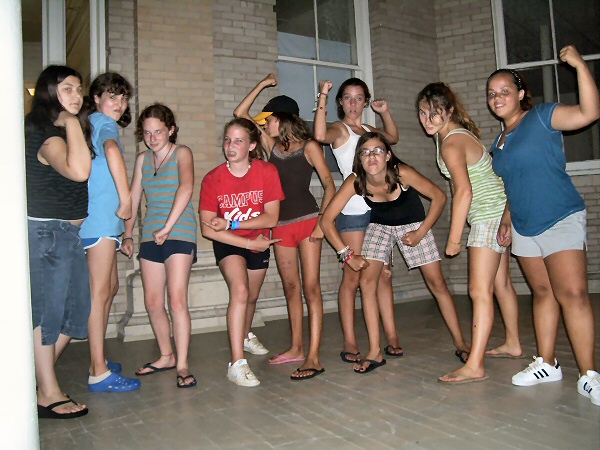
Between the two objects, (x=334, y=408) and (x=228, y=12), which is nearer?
(x=334, y=408)

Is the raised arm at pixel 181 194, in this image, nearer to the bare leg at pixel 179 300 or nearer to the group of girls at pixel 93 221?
the group of girls at pixel 93 221

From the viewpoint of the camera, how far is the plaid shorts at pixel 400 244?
4.01 m

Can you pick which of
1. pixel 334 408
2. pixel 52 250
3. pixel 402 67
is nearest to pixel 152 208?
pixel 52 250

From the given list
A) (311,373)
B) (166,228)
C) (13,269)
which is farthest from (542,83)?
(13,269)

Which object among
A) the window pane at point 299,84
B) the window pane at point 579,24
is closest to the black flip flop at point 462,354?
the window pane at point 299,84

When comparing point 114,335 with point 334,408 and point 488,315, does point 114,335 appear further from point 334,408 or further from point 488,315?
point 488,315

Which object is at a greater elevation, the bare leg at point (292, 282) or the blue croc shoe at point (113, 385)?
the bare leg at point (292, 282)

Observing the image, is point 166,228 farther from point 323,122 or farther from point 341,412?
point 341,412

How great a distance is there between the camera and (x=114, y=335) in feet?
19.8

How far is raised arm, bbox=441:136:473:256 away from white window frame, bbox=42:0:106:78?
4.52m

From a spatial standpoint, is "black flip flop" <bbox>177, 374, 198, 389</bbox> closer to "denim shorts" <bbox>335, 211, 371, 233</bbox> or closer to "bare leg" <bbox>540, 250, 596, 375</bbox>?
"denim shorts" <bbox>335, 211, 371, 233</bbox>

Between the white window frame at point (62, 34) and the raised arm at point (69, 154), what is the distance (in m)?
3.57

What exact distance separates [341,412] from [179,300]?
54.4 inches

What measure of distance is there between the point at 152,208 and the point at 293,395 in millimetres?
1672
